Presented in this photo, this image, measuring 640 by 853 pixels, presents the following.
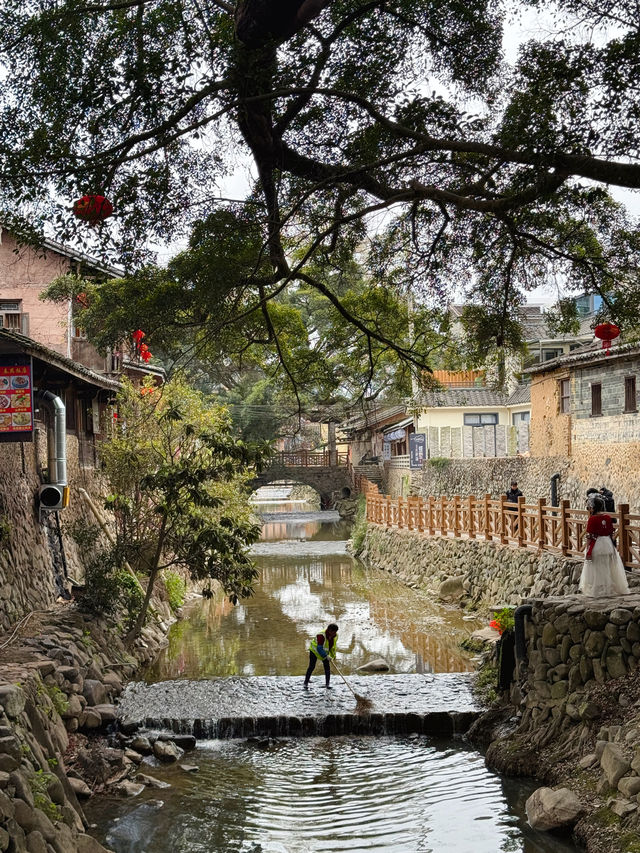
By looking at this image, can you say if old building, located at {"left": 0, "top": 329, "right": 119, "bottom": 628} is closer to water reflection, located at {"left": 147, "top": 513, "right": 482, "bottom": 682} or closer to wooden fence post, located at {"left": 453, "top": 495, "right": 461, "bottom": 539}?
water reflection, located at {"left": 147, "top": 513, "right": 482, "bottom": 682}

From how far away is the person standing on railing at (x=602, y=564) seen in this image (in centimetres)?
1316

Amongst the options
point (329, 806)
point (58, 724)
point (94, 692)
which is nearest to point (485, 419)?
point (94, 692)

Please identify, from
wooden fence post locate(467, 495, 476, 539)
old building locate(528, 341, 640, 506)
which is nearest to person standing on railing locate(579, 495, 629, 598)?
old building locate(528, 341, 640, 506)

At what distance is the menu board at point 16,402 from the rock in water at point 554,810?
9983 mm

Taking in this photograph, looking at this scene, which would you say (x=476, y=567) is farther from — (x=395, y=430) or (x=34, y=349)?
(x=395, y=430)

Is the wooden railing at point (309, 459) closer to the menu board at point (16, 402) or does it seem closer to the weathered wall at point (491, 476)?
the weathered wall at point (491, 476)

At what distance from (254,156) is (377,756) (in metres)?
9.49

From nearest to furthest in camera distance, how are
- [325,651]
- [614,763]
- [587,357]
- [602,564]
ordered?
[614,763] < [602,564] < [325,651] < [587,357]

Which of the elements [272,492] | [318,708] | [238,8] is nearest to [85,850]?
[318,708]

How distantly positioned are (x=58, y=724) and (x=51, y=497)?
6868mm

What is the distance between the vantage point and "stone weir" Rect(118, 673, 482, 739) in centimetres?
1487

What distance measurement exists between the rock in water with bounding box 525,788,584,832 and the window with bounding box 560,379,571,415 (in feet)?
68.2

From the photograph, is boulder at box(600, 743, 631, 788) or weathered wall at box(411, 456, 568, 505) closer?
boulder at box(600, 743, 631, 788)

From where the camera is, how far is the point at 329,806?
1158 centimetres
